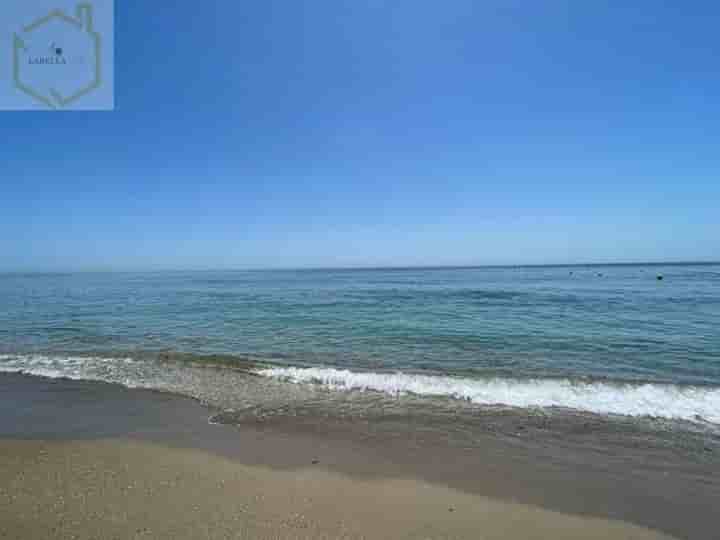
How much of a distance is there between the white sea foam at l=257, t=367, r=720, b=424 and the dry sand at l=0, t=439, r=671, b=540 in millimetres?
3199

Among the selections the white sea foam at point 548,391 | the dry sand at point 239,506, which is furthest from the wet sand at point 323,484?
the white sea foam at point 548,391

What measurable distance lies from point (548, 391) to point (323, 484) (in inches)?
220

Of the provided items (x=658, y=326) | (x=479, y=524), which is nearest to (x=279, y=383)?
(x=479, y=524)

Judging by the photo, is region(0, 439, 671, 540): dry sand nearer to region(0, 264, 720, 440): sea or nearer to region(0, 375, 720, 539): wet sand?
region(0, 375, 720, 539): wet sand

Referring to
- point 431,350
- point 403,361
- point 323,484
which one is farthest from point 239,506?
point 431,350

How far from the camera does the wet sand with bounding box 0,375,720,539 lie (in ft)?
10.6

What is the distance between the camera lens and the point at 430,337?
40.0ft

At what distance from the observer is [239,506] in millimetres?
3455

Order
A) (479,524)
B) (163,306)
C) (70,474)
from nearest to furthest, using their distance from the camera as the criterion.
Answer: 1. (479,524)
2. (70,474)
3. (163,306)

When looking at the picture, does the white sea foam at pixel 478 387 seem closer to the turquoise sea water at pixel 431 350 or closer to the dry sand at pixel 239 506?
the turquoise sea water at pixel 431 350

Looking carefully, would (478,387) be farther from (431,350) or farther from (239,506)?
(239,506)

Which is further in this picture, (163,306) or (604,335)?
(163,306)

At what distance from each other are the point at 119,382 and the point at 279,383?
3.85 meters

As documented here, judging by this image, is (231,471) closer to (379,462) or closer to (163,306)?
(379,462)
